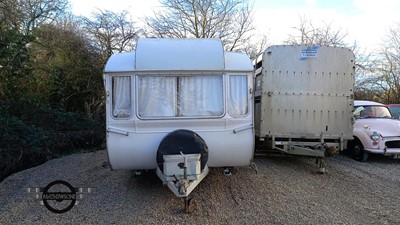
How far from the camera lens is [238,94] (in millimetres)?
6781

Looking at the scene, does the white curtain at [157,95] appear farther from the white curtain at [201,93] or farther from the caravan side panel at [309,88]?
the caravan side panel at [309,88]

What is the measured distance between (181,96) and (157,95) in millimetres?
420

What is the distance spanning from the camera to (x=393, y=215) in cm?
607

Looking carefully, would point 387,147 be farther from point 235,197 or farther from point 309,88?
point 235,197

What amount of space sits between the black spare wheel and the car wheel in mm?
7003

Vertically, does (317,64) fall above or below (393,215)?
above

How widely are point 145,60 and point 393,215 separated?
4781 mm

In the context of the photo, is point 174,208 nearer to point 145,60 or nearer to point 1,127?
point 145,60

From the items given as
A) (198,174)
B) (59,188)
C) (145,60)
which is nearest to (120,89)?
(145,60)

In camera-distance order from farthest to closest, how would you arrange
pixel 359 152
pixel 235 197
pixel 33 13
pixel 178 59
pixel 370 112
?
pixel 33 13
pixel 370 112
pixel 359 152
pixel 235 197
pixel 178 59

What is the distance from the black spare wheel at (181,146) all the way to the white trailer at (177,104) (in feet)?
0.58

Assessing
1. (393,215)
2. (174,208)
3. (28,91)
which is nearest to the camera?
(393,215)

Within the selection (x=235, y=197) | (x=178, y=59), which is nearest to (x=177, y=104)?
(x=178, y=59)

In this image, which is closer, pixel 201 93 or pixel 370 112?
pixel 201 93
